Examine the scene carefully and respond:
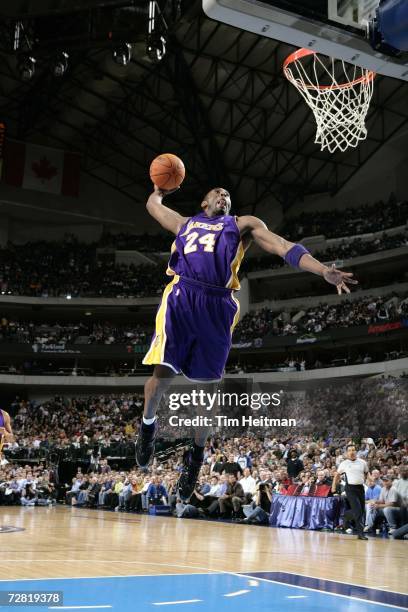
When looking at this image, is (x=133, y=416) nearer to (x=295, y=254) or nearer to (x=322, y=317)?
(x=322, y=317)

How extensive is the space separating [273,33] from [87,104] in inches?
1161

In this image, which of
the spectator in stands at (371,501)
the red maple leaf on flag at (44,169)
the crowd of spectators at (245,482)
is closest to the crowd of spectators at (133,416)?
the crowd of spectators at (245,482)

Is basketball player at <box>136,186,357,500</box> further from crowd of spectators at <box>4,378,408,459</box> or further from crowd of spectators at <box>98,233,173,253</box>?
crowd of spectators at <box>98,233,173,253</box>

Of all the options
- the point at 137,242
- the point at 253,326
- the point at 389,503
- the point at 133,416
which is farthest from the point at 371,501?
the point at 137,242

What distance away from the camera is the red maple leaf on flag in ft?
124

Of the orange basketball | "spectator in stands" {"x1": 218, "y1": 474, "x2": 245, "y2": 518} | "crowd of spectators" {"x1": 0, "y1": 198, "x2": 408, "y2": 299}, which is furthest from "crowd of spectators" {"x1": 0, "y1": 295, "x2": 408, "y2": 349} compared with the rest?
the orange basketball

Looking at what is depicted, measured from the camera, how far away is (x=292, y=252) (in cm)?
416

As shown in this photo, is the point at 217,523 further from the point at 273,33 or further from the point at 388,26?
the point at 388,26

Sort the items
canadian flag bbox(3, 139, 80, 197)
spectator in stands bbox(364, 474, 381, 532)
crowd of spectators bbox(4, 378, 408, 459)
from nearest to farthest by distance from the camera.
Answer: spectator in stands bbox(364, 474, 381, 532), crowd of spectators bbox(4, 378, 408, 459), canadian flag bbox(3, 139, 80, 197)

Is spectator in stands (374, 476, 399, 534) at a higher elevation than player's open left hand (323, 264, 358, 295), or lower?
lower

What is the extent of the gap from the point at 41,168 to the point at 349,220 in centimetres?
1658

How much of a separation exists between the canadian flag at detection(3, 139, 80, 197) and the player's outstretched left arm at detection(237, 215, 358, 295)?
1347 inches

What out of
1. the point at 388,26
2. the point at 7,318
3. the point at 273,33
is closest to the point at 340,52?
the point at 273,33

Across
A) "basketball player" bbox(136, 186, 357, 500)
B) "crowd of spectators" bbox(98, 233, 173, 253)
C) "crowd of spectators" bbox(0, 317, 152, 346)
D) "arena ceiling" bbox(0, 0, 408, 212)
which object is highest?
"arena ceiling" bbox(0, 0, 408, 212)
